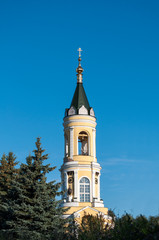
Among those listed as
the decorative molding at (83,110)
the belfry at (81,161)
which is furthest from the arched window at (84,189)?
the decorative molding at (83,110)

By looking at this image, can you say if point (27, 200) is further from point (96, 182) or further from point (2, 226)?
point (96, 182)

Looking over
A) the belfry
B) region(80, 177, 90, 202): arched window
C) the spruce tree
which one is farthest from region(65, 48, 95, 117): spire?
the spruce tree

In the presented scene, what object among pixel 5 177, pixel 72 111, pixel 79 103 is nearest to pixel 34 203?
pixel 5 177

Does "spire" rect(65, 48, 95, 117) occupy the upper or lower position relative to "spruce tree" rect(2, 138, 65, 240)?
upper

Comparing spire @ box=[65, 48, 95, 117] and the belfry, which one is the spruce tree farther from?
spire @ box=[65, 48, 95, 117]

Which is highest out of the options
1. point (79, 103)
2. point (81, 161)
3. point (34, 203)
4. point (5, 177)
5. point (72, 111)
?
point (79, 103)

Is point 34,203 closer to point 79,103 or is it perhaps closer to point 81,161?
point 81,161

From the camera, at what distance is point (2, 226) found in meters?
23.4

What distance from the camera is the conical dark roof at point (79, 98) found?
37.8 metres

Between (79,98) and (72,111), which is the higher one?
(79,98)

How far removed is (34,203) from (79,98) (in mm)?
16578

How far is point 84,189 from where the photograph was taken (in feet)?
118

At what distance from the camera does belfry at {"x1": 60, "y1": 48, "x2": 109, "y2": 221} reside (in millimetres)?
35594

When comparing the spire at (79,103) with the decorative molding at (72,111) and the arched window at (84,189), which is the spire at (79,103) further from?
the arched window at (84,189)
